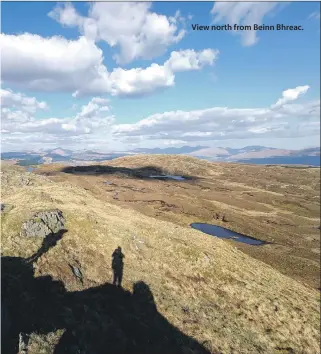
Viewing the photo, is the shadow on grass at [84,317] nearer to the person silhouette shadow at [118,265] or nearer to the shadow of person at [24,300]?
the shadow of person at [24,300]

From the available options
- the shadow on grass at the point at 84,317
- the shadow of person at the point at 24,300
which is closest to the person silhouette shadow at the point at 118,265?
the shadow on grass at the point at 84,317

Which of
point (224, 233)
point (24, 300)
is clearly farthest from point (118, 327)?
point (224, 233)

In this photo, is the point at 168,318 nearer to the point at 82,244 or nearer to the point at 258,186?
the point at 82,244

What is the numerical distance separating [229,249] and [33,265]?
130 feet

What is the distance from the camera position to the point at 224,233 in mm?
92000

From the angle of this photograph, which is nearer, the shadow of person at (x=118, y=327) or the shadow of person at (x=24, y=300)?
the shadow of person at (x=24, y=300)

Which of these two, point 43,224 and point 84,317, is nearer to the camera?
point 84,317

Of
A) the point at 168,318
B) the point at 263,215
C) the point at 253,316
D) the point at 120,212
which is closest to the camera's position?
the point at 168,318

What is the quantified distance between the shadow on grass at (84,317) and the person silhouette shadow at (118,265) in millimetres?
1355

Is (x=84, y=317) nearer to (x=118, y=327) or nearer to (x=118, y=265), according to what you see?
(x=118, y=327)

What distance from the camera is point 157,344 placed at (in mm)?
31156

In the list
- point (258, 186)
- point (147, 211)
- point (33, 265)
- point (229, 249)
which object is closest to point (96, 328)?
point (33, 265)

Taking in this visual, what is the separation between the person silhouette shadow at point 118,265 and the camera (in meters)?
39.9

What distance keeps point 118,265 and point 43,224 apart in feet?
41.2
